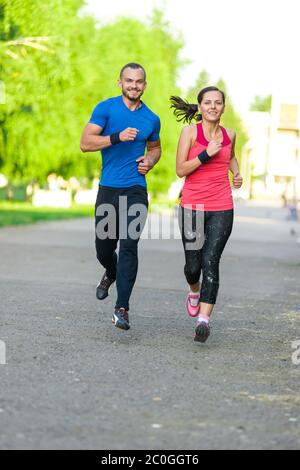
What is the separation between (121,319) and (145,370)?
146cm

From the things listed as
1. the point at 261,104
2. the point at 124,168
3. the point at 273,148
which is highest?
the point at 124,168

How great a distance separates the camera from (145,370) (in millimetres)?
6910

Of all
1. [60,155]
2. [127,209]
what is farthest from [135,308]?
[60,155]

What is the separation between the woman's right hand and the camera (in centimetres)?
796

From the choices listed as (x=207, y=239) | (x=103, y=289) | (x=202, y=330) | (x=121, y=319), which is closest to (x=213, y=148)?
(x=207, y=239)

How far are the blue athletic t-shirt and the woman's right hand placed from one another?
62cm

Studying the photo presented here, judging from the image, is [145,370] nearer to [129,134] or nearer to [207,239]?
[207,239]

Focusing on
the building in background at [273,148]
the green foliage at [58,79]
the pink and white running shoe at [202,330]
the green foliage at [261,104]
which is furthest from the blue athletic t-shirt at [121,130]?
the green foliage at [261,104]

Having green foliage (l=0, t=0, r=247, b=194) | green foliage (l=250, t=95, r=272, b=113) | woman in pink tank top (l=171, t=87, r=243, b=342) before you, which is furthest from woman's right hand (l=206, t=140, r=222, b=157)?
green foliage (l=250, t=95, r=272, b=113)

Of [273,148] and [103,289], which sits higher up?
[103,289]

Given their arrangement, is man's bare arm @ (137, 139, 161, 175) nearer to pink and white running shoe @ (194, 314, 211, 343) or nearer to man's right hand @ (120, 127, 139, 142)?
man's right hand @ (120, 127, 139, 142)

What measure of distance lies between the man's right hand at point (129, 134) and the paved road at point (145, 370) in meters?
1.45

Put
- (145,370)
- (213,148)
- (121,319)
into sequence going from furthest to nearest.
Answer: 1. (121,319)
2. (213,148)
3. (145,370)

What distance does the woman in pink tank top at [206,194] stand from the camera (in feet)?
26.8
